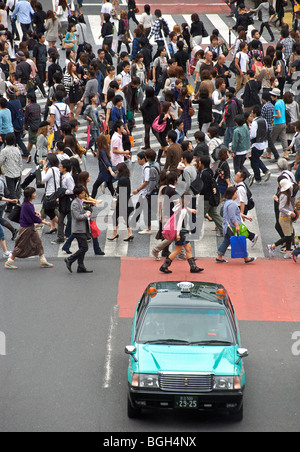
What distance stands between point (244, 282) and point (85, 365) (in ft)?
14.2

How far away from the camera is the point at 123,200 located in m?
17.3

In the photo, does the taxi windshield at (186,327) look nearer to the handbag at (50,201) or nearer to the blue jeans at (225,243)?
the blue jeans at (225,243)

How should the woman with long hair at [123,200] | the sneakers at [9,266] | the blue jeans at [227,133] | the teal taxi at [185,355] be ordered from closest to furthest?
the teal taxi at [185,355] < the sneakers at [9,266] < the woman with long hair at [123,200] < the blue jeans at [227,133]

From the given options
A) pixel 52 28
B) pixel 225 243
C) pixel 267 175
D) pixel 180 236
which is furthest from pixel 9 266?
pixel 52 28

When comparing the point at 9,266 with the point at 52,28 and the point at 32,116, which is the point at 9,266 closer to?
the point at 32,116

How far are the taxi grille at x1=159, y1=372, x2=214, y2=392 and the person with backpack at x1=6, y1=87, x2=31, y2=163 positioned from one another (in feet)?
39.4

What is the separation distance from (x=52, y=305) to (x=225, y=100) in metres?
9.09

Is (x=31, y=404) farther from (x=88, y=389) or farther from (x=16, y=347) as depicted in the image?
(x=16, y=347)

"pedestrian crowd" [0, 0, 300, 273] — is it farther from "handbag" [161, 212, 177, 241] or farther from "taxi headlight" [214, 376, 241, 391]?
"taxi headlight" [214, 376, 241, 391]

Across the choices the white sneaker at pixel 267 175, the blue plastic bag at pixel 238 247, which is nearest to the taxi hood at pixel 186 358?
the blue plastic bag at pixel 238 247

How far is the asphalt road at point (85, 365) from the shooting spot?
10.9m

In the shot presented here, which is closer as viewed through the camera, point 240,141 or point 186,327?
point 186,327

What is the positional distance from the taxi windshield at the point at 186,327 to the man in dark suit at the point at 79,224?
14.4 feet
